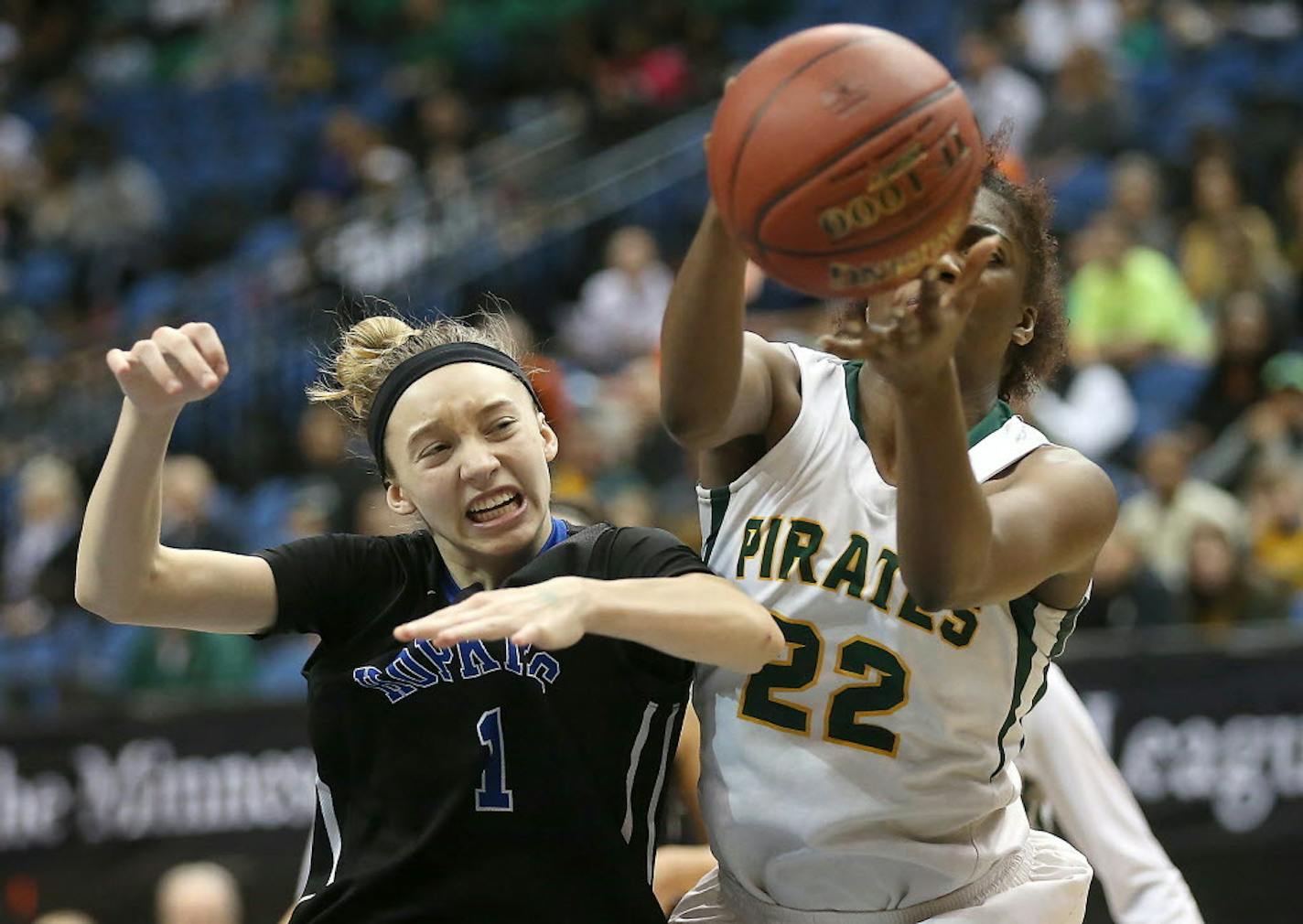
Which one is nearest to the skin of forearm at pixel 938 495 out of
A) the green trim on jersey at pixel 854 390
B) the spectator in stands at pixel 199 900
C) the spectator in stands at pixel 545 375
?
the green trim on jersey at pixel 854 390

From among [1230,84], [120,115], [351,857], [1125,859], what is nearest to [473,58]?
[120,115]

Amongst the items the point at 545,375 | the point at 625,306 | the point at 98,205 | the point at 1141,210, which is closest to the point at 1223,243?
the point at 1141,210

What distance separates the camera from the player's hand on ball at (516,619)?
2.40m

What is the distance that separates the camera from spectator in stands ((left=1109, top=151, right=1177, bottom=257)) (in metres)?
9.40

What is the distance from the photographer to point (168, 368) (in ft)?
8.68

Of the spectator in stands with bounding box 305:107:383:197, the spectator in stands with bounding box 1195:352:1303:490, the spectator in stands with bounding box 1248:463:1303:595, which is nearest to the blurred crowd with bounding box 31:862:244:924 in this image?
the spectator in stands with bounding box 1248:463:1303:595

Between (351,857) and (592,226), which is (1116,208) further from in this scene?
(351,857)

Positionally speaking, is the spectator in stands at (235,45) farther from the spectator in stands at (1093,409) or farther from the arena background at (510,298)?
the spectator in stands at (1093,409)

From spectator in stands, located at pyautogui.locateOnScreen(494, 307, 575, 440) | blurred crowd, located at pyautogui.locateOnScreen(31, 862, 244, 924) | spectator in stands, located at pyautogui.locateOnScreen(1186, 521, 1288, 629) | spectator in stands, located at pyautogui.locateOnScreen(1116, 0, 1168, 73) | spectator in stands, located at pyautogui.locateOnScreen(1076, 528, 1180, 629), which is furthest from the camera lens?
spectator in stands, located at pyautogui.locateOnScreen(1116, 0, 1168, 73)

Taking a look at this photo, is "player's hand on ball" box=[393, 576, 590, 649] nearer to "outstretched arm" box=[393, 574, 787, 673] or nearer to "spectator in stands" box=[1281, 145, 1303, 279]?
"outstretched arm" box=[393, 574, 787, 673]

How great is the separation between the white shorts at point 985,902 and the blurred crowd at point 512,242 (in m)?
1.80

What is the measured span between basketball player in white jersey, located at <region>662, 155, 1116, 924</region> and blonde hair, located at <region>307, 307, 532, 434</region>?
0.48m

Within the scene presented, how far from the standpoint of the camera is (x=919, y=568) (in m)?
2.50

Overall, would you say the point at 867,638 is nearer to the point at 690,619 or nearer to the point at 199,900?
the point at 690,619
